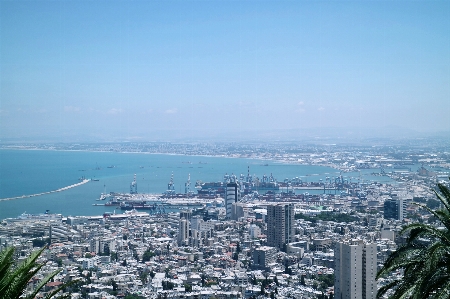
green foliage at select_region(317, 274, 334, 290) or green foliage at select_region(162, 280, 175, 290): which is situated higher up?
green foliage at select_region(317, 274, 334, 290)

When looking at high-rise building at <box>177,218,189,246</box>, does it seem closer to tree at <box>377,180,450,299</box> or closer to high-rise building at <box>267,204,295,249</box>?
high-rise building at <box>267,204,295,249</box>

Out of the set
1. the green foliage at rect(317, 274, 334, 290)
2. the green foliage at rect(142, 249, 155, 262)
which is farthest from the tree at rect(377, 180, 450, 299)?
the green foliage at rect(142, 249, 155, 262)

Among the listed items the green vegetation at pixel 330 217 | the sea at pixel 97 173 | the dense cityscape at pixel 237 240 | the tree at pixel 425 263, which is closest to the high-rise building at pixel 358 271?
the dense cityscape at pixel 237 240

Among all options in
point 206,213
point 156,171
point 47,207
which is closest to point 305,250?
point 206,213

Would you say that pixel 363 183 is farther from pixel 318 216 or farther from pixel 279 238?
pixel 279 238

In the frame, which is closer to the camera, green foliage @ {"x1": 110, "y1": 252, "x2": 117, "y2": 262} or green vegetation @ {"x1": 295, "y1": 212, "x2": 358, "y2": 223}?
green foliage @ {"x1": 110, "y1": 252, "x2": 117, "y2": 262}

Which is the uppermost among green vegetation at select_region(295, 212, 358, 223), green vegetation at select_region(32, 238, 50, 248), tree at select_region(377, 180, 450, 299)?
tree at select_region(377, 180, 450, 299)
